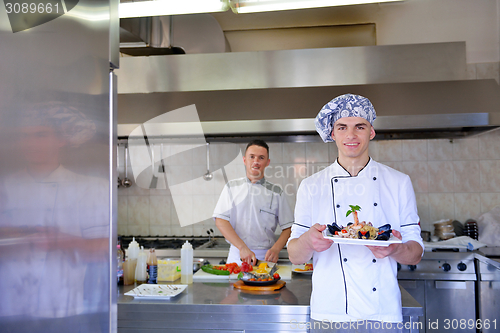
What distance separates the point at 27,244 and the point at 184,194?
11.4 feet

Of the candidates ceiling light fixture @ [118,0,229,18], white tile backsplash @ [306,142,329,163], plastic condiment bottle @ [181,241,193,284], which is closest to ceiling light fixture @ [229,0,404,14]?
ceiling light fixture @ [118,0,229,18]

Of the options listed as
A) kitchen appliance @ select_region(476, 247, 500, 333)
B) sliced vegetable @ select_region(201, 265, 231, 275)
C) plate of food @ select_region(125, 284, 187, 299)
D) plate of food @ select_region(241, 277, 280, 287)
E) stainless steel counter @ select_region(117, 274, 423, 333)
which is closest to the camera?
stainless steel counter @ select_region(117, 274, 423, 333)

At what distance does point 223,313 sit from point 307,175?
7.39ft

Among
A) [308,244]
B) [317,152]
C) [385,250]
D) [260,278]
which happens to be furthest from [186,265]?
[317,152]

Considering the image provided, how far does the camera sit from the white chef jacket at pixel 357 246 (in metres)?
1.51

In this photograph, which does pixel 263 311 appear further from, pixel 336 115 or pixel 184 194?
pixel 184 194

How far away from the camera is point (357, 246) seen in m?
1.58

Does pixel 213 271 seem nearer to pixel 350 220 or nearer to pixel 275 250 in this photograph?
pixel 275 250

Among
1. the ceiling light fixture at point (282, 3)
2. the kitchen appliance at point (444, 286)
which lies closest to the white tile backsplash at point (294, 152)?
the kitchen appliance at point (444, 286)

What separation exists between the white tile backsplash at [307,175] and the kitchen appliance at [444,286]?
2.23 ft

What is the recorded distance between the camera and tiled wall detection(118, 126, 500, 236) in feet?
11.9

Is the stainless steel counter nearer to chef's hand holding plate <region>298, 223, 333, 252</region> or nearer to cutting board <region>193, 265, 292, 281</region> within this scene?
cutting board <region>193, 265, 292, 281</region>

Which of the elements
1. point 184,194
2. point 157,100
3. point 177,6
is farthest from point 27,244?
point 184,194

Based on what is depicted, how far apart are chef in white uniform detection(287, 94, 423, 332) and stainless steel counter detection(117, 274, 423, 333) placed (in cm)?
14
